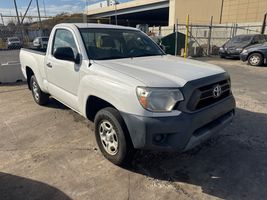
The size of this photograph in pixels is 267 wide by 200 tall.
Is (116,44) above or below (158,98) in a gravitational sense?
above

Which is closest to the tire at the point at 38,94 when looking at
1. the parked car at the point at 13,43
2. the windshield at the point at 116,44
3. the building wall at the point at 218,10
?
the windshield at the point at 116,44

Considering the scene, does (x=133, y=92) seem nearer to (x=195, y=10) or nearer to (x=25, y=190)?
(x=25, y=190)

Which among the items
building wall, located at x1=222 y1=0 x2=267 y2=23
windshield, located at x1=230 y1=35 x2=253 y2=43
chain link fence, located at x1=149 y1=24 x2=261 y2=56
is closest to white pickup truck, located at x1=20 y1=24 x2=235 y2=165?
windshield, located at x1=230 y1=35 x2=253 y2=43

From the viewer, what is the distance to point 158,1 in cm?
3428

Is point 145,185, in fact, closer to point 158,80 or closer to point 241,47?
point 158,80

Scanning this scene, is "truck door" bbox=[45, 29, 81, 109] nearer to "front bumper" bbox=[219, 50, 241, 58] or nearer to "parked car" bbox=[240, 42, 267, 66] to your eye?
"parked car" bbox=[240, 42, 267, 66]

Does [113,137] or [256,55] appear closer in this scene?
[113,137]

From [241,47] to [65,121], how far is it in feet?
43.5

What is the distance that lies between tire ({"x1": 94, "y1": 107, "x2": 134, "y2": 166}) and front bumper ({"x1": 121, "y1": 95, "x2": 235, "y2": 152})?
0.50 feet

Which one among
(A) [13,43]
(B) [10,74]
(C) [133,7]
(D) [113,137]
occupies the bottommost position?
(B) [10,74]

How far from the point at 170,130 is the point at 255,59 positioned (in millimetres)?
11502

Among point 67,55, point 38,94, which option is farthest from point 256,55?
point 67,55

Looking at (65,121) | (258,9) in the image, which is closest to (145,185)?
(65,121)

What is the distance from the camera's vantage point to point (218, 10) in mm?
33625
